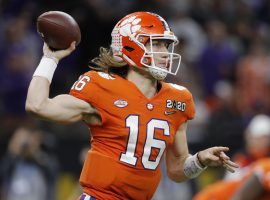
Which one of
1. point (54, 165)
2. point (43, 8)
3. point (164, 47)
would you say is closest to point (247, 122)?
point (54, 165)

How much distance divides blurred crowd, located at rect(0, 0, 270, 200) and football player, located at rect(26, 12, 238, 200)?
3.88 metres

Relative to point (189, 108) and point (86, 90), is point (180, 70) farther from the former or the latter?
point (86, 90)

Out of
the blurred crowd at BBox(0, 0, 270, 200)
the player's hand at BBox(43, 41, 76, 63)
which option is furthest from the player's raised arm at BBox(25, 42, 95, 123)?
the blurred crowd at BBox(0, 0, 270, 200)

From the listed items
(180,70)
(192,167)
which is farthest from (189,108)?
(180,70)

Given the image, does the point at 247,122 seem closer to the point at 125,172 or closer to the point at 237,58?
the point at 237,58

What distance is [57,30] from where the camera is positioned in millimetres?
4758

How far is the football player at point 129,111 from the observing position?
15.7 ft

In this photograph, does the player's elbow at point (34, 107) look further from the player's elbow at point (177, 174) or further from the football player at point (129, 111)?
the player's elbow at point (177, 174)

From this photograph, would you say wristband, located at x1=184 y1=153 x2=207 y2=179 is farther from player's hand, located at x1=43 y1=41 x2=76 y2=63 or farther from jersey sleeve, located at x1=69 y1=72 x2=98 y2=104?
player's hand, located at x1=43 y1=41 x2=76 y2=63

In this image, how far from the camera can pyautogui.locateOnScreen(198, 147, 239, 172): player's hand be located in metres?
4.72

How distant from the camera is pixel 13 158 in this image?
8.88 meters

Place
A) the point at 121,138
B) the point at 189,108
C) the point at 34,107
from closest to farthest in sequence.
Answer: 1. the point at 34,107
2. the point at 121,138
3. the point at 189,108

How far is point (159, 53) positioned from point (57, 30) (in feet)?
1.89

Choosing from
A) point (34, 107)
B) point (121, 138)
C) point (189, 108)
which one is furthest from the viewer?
point (189, 108)
